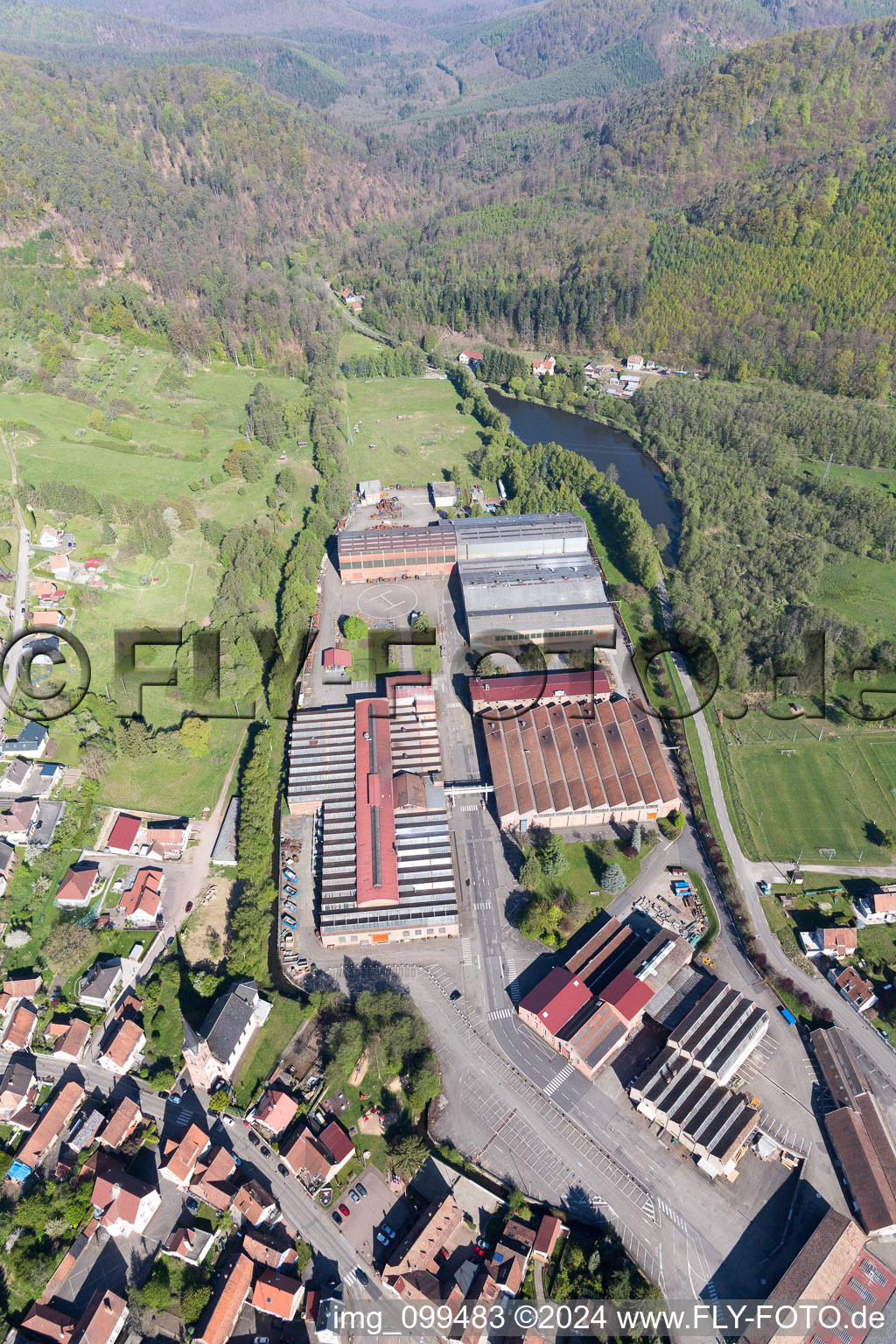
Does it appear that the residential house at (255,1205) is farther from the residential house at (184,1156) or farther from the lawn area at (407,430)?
the lawn area at (407,430)

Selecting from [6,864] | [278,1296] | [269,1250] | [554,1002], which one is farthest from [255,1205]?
[6,864]

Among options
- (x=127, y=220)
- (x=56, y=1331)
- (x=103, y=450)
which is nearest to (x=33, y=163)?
(x=127, y=220)

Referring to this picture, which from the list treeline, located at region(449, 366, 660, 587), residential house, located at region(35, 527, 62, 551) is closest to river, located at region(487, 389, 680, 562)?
treeline, located at region(449, 366, 660, 587)

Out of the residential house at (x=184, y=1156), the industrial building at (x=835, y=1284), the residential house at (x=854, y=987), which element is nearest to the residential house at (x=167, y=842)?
the residential house at (x=184, y=1156)

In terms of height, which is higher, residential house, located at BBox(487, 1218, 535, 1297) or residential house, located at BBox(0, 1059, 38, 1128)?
residential house, located at BBox(0, 1059, 38, 1128)

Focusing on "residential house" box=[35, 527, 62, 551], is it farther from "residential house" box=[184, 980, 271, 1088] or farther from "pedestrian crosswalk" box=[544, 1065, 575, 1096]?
"pedestrian crosswalk" box=[544, 1065, 575, 1096]

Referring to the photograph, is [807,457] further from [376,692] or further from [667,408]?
[376,692]

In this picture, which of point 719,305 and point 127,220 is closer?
point 719,305

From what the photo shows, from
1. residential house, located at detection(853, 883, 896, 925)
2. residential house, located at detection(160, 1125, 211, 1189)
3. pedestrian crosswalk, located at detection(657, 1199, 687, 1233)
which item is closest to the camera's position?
pedestrian crosswalk, located at detection(657, 1199, 687, 1233)
